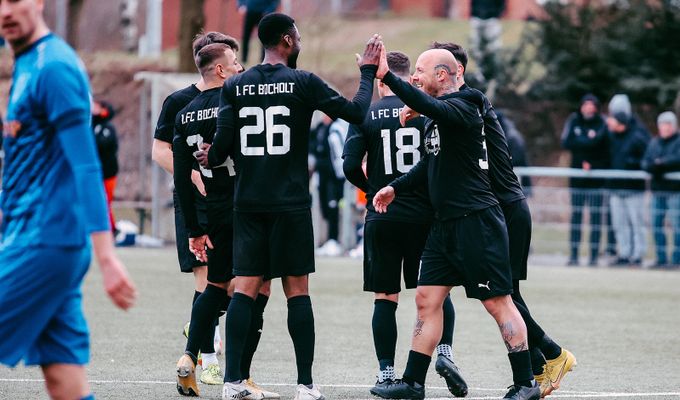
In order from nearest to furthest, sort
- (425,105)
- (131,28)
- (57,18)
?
(425,105) → (57,18) → (131,28)

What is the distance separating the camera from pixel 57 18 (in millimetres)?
34438

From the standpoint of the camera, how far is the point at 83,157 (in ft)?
16.4

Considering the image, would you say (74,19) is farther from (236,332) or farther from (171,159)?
(236,332)

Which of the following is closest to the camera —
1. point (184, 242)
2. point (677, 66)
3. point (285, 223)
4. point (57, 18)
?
point (285, 223)

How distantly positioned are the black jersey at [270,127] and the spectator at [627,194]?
11537 mm

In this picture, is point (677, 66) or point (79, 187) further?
point (677, 66)

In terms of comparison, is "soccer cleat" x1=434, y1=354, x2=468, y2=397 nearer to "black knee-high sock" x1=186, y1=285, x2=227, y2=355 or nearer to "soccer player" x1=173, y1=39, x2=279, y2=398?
"soccer player" x1=173, y1=39, x2=279, y2=398

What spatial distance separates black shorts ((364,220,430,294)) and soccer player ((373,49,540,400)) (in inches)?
30.5

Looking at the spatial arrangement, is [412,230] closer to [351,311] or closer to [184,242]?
[184,242]

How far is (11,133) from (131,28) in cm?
3452

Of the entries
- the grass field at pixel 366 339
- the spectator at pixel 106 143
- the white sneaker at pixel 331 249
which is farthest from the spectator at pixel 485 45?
the grass field at pixel 366 339

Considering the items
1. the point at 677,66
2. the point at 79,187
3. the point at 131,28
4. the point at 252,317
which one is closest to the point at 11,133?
the point at 79,187

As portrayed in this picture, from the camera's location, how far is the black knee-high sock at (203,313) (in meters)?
8.18

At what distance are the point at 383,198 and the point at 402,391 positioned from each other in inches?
44.8
